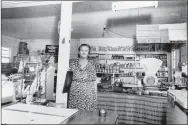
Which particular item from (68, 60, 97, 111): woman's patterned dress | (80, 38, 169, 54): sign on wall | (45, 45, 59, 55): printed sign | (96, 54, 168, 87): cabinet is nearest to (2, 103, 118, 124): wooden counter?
(68, 60, 97, 111): woman's patterned dress

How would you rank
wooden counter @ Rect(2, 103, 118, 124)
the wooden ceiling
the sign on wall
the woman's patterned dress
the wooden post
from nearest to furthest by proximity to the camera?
wooden counter @ Rect(2, 103, 118, 124) < the woman's patterned dress < the wooden post < the wooden ceiling < the sign on wall

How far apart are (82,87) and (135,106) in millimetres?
1665

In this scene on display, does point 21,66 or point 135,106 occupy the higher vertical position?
point 21,66

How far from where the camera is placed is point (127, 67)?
19.3ft

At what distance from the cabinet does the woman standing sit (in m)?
3.72

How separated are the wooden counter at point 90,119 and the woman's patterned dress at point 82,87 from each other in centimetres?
62

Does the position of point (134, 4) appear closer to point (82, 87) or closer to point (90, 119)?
point (82, 87)

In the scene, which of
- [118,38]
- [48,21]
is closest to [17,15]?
[48,21]

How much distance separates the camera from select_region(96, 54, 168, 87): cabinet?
5.70 meters

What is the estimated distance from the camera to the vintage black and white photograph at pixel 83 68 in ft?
4.99

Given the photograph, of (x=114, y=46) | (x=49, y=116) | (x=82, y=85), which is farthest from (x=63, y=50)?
(x=114, y=46)

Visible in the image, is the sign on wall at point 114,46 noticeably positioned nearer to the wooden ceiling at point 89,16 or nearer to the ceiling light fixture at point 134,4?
the wooden ceiling at point 89,16

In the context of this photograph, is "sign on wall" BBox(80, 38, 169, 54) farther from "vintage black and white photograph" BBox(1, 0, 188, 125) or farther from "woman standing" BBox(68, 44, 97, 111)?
"woman standing" BBox(68, 44, 97, 111)

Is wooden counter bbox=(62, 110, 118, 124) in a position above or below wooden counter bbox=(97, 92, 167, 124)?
above
